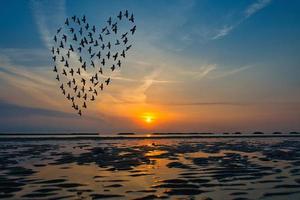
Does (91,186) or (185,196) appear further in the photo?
(91,186)

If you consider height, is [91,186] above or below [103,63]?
below

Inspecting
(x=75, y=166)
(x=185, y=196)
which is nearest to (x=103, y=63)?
(x=75, y=166)

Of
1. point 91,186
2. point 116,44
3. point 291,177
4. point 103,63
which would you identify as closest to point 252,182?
point 291,177

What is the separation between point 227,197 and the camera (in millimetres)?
18703

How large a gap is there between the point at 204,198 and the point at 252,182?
595 centimetres

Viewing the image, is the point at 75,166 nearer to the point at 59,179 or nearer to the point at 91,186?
the point at 59,179

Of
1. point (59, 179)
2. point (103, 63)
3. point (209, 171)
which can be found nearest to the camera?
point (59, 179)

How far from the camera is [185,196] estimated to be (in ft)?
63.0

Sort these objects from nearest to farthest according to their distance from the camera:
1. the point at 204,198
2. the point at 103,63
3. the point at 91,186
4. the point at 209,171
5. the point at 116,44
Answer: the point at 204,198 → the point at 91,186 → the point at 209,171 → the point at 116,44 → the point at 103,63

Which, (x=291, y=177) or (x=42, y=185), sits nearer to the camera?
(x=42, y=185)

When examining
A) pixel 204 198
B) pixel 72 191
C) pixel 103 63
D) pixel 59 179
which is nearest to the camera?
pixel 204 198

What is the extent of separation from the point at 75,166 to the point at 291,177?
17636mm

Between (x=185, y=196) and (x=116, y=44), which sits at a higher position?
(x=116, y=44)

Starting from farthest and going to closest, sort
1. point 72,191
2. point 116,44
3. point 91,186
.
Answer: point 116,44 < point 91,186 < point 72,191
